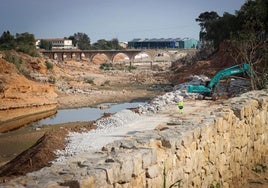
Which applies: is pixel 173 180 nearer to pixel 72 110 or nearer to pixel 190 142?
pixel 190 142

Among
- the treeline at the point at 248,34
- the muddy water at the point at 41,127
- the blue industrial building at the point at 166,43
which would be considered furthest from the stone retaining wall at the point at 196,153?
the blue industrial building at the point at 166,43

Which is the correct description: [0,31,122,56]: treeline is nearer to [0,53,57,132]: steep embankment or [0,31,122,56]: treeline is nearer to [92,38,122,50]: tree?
[92,38,122,50]: tree

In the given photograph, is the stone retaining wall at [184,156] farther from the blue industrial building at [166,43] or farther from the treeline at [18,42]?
the blue industrial building at [166,43]

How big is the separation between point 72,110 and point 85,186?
34.0 metres

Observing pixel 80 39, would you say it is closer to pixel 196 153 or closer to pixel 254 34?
pixel 254 34

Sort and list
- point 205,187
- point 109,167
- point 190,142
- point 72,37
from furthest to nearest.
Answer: point 72,37
point 205,187
point 190,142
point 109,167

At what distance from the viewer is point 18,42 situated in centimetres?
7488

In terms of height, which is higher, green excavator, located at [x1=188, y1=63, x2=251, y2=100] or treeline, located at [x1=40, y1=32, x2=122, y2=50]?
treeline, located at [x1=40, y1=32, x2=122, y2=50]

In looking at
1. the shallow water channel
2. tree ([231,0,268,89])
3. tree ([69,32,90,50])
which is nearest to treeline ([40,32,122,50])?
tree ([69,32,90,50])

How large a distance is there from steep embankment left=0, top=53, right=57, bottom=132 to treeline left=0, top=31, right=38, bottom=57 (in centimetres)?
2116

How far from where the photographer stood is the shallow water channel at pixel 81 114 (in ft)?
108

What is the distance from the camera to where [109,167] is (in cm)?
620

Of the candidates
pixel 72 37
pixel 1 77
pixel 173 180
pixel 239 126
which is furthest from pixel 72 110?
pixel 72 37

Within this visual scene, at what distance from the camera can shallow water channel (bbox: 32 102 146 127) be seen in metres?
33.1
